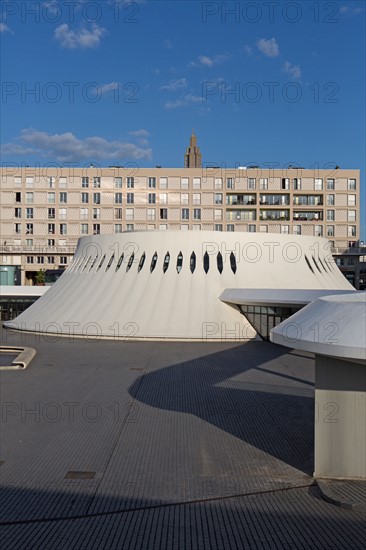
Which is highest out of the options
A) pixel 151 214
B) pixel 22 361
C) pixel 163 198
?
pixel 163 198

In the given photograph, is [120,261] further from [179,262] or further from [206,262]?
[206,262]

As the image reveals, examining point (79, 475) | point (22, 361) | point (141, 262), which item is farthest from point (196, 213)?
point (79, 475)

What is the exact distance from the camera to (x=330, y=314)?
8461 millimetres

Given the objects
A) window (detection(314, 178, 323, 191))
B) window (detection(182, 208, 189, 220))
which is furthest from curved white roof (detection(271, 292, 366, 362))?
window (detection(314, 178, 323, 191))

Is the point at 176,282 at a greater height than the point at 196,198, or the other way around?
the point at 196,198

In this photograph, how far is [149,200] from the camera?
55844 mm

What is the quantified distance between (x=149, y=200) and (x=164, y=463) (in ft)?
156

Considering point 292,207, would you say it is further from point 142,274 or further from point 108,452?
point 108,452

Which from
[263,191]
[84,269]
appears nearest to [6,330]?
[84,269]

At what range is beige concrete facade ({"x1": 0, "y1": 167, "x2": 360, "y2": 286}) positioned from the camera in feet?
183

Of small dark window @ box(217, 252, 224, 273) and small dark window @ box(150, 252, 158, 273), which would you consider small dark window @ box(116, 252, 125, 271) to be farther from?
small dark window @ box(217, 252, 224, 273)

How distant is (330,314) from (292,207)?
161 feet

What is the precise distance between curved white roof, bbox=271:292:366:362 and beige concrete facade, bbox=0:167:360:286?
154ft

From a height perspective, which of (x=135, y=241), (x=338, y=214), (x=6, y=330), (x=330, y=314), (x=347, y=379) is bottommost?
(x=6, y=330)
